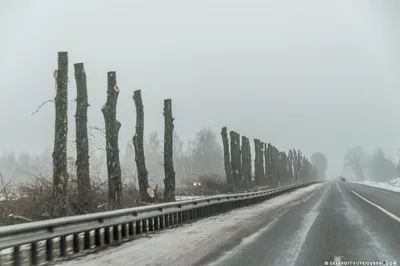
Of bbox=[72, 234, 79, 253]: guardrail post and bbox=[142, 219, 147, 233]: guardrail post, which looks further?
bbox=[142, 219, 147, 233]: guardrail post

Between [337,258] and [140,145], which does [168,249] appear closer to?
[337,258]

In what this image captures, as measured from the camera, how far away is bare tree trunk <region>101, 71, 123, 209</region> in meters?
18.1

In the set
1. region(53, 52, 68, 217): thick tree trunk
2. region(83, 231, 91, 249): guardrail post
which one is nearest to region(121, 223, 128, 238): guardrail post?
region(83, 231, 91, 249): guardrail post

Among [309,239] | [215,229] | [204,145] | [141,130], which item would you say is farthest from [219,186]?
[204,145]

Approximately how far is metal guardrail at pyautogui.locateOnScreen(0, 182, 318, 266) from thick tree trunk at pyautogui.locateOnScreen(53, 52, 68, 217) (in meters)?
2.57

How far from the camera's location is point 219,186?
145 feet

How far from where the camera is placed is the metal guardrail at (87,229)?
8.15 m

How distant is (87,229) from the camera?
10.3 metres

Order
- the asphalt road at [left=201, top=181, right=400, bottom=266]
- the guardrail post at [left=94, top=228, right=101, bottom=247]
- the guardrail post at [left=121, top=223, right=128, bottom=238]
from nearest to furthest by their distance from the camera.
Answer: the asphalt road at [left=201, top=181, right=400, bottom=266] → the guardrail post at [left=94, top=228, right=101, bottom=247] → the guardrail post at [left=121, top=223, right=128, bottom=238]

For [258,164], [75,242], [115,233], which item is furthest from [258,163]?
[75,242]

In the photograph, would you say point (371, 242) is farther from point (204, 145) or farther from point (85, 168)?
point (204, 145)

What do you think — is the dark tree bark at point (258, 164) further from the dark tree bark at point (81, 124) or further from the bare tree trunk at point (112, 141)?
the dark tree bark at point (81, 124)

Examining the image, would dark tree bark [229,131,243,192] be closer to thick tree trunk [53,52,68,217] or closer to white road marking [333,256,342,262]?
thick tree trunk [53,52,68,217]

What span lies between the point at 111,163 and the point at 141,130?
3.64 m
